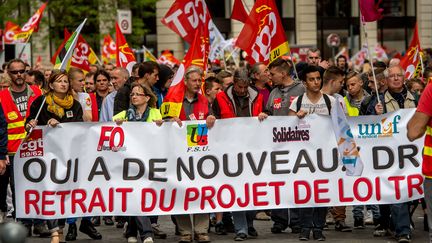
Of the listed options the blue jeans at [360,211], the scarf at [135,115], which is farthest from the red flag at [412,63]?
the scarf at [135,115]

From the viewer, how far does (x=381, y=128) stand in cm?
1093

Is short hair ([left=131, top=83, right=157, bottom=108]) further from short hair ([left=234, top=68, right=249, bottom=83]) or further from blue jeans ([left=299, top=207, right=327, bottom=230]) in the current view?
blue jeans ([left=299, top=207, right=327, bottom=230])

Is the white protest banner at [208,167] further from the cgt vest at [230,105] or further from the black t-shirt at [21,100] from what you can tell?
the black t-shirt at [21,100]

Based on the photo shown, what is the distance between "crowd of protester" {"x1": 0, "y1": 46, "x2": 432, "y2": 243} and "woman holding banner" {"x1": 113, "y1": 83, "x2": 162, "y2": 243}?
1cm

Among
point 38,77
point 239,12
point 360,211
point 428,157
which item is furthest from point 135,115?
point 239,12

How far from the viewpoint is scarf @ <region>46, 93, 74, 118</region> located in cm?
1074

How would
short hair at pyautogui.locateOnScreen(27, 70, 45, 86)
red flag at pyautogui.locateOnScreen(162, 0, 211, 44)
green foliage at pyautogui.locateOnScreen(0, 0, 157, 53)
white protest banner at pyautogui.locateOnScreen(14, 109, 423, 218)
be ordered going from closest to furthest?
white protest banner at pyautogui.locateOnScreen(14, 109, 423, 218)
red flag at pyautogui.locateOnScreen(162, 0, 211, 44)
short hair at pyautogui.locateOnScreen(27, 70, 45, 86)
green foliage at pyautogui.locateOnScreen(0, 0, 157, 53)

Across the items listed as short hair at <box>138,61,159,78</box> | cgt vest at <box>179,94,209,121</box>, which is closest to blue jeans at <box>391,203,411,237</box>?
cgt vest at <box>179,94,209,121</box>

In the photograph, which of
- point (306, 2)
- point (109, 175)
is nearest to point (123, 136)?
point (109, 175)

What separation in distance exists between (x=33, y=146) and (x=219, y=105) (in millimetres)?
2104

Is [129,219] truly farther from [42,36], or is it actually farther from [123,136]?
[42,36]

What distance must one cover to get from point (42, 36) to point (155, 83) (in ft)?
120

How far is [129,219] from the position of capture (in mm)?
11109

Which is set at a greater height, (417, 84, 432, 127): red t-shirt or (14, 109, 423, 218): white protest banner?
(417, 84, 432, 127): red t-shirt
